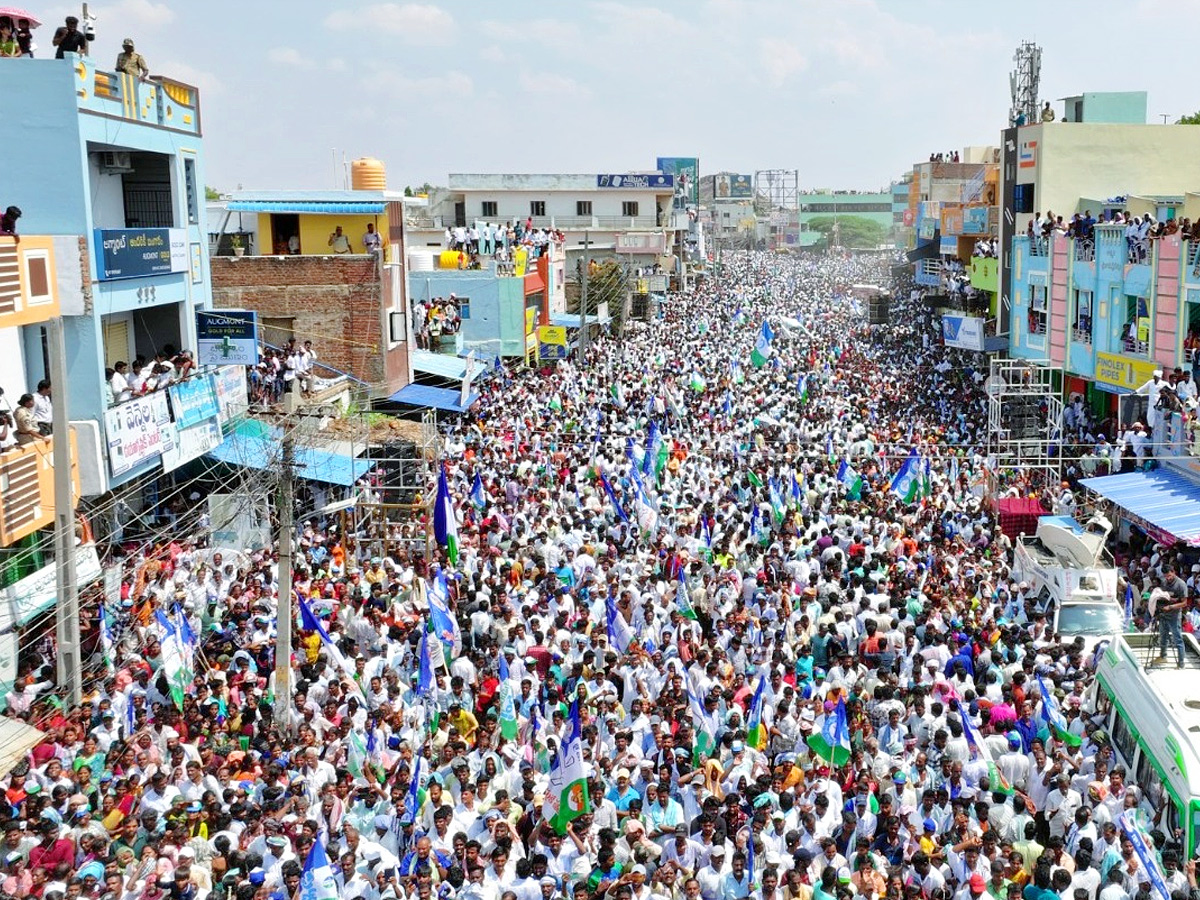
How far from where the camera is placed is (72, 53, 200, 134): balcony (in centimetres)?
1611

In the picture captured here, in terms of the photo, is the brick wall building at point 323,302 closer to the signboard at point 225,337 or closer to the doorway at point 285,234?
the doorway at point 285,234

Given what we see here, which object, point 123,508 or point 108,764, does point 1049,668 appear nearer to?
point 108,764

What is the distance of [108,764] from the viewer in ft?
34.2

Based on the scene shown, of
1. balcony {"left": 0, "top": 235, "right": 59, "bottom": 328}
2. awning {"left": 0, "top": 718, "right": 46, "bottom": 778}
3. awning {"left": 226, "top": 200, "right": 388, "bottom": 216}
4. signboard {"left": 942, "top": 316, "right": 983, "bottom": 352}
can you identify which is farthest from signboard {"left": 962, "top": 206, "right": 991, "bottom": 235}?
awning {"left": 0, "top": 718, "right": 46, "bottom": 778}

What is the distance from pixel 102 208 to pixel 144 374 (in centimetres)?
290

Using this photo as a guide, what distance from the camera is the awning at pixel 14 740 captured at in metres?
11.4

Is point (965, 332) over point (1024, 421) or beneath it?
over

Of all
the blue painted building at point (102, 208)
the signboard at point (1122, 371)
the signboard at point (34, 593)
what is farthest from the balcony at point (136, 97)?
the signboard at point (1122, 371)

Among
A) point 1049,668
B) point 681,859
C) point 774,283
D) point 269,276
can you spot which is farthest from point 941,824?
point 774,283

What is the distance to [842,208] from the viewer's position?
174375 millimetres

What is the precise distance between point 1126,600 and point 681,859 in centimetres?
904

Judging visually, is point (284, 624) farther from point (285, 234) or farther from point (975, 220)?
point (975, 220)

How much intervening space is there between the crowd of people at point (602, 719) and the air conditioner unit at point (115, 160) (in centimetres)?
548

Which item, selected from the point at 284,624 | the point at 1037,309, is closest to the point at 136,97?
the point at 284,624
